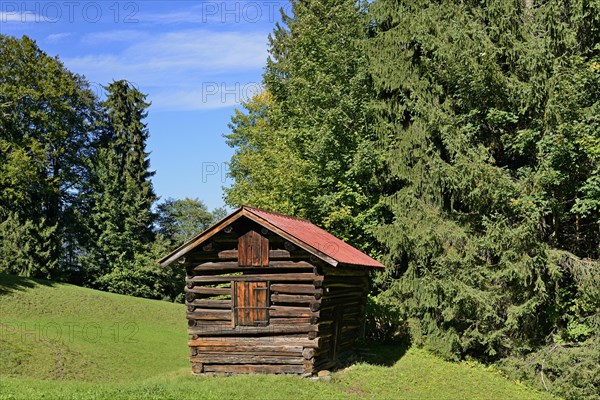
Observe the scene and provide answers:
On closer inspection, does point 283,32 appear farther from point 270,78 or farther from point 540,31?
point 540,31

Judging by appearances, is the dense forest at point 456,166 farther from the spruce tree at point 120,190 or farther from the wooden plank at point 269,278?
the spruce tree at point 120,190

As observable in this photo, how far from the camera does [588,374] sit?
55.7 ft

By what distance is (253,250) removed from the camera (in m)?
16.4

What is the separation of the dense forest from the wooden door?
699 centimetres

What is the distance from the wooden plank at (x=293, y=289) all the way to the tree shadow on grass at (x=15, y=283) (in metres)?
21.6

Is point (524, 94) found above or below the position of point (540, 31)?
below

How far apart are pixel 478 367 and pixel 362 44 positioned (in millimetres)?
15683

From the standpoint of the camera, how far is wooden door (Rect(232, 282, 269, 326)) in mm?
16297

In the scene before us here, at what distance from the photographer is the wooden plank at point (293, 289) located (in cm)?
1598

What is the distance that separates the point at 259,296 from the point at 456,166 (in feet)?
27.9

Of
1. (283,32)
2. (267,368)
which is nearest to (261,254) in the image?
(267,368)

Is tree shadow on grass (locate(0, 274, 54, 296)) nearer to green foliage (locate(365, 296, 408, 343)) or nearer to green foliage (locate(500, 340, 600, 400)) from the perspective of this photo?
green foliage (locate(365, 296, 408, 343))

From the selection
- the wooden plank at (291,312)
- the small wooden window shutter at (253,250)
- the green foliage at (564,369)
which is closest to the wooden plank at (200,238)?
the small wooden window shutter at (253,250)

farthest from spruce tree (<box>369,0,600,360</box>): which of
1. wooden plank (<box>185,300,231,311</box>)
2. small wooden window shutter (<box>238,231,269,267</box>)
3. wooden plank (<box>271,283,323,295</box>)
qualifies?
wooden plank (<box>185,300,231,311</box>)
